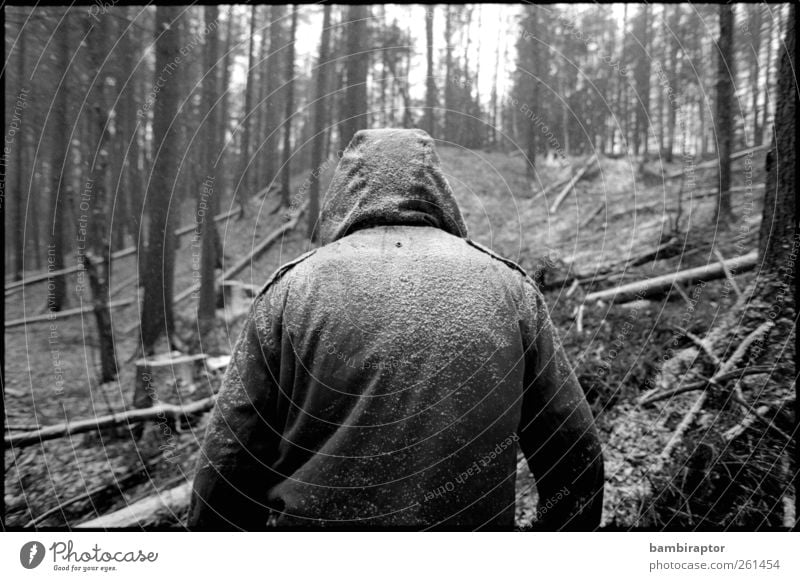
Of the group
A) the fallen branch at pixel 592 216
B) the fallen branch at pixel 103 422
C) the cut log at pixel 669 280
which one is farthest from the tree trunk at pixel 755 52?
the fallen branch at pixel 103 422

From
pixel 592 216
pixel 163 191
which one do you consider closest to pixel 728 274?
pixel 592 216

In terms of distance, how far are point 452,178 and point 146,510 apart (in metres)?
2.44

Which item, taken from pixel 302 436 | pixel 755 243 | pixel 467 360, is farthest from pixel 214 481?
pixel 755 243

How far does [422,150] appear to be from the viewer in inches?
64.9

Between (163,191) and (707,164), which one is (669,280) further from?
(163,191)

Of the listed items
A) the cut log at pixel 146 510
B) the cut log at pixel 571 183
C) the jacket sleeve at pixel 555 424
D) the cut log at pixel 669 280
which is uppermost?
the cut log at pixel 571 183

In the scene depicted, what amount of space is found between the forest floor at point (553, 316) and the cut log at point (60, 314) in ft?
0.10

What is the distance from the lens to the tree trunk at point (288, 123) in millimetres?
2533

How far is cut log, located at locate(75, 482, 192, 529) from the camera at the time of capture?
2.40m

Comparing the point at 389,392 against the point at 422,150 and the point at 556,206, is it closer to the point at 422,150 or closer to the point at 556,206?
the point at 422,150

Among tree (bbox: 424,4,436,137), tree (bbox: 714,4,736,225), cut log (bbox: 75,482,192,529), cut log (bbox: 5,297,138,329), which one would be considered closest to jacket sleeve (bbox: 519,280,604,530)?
tree (bbox: 424,4,436,137)

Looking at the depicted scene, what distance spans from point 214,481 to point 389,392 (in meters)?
0.70

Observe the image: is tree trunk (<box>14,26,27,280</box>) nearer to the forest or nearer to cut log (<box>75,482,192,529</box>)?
the forest

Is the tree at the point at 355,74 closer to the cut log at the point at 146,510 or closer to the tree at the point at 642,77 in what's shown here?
the tree at the point at 642,77
